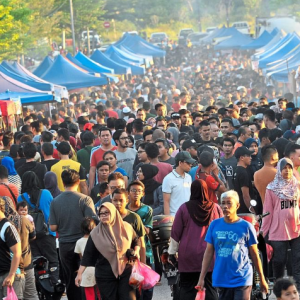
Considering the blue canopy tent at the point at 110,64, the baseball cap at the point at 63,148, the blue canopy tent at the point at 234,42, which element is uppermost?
the baseball cap at the point at 63,148

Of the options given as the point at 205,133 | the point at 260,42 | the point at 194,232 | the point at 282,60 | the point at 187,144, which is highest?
the point at 194,232

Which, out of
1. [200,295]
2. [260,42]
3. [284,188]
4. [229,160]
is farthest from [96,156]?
[260,42]

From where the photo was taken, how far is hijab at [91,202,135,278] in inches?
318

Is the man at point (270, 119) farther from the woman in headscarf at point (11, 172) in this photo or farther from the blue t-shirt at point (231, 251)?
the blue t-shirt at point (231, 251)

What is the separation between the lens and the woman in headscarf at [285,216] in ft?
31.9

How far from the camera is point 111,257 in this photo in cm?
812

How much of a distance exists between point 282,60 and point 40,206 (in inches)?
1037

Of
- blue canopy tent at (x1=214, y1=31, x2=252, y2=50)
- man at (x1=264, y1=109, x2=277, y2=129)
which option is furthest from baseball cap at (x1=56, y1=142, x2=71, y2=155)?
blue canopy tent at (x1=214, y1=31, x2=252, y2=50)

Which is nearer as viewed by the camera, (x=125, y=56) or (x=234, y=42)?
(x=125, y=56)

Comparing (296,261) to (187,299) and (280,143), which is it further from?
(280,143)

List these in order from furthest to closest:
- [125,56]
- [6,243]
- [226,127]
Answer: [125,56], [226,127], [6,243]

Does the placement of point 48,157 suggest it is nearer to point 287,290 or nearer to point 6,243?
point 6,243

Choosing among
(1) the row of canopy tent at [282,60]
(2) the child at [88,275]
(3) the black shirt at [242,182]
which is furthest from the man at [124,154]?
(1) the row of canopy tent at [282,60]

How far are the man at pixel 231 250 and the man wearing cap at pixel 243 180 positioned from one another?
3.87 meters
